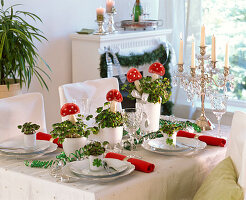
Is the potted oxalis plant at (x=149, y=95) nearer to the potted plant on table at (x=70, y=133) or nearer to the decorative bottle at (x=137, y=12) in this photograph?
the potted plant on table at (x=70, y=133)

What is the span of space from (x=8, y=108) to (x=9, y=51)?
92cm

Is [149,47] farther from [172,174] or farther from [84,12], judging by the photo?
[172,174]

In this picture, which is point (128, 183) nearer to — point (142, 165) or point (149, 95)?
point (142, 165)

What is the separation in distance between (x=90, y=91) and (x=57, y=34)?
1379 millimetres

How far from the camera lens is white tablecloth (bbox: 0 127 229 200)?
1712 mm

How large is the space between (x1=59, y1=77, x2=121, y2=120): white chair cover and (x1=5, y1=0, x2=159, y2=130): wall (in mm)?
1142

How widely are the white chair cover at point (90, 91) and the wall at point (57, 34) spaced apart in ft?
3.75

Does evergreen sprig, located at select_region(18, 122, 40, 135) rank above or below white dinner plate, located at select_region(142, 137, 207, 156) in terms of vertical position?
above

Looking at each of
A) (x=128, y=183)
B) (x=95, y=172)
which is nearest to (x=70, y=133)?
(x=95, y=172)

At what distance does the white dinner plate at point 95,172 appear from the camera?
177 cm

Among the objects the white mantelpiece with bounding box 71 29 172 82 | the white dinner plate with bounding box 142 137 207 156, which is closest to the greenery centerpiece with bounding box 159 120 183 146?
the white dinner plate with bounding box 142 137 207 156

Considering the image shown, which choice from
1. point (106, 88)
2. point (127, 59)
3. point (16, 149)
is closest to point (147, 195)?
point (16, 149)

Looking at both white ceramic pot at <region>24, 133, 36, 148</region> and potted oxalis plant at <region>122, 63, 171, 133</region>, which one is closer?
white ceramic pot at <region>24, 133, 36, 148</region>

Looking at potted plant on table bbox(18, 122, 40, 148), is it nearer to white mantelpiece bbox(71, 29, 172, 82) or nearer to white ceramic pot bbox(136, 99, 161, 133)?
white ceramic pot bbox(136, 99, 161, 133)
